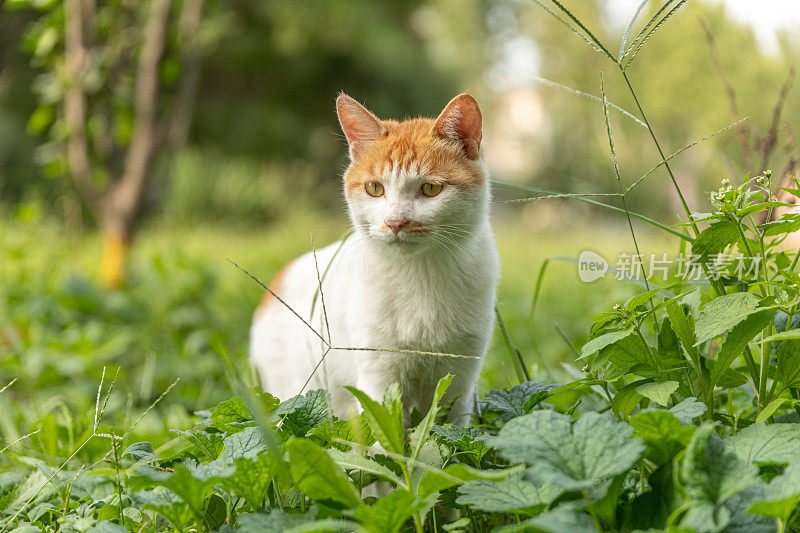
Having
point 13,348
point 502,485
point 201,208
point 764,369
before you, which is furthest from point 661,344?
point 201,208

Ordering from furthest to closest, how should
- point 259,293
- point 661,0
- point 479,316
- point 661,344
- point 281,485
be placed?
point 661,0 < point 259,293 < point 479,316 < point 661,344 < point 281,485

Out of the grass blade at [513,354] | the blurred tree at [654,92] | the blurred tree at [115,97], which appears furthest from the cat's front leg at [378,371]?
the blurred tree at [654,92]

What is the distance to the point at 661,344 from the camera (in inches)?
42.9

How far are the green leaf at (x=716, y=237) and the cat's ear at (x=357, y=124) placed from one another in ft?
3.14

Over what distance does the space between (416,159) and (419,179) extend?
0.06 meters

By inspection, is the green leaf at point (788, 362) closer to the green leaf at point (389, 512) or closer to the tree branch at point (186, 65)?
the green leaf at point (389, 512)

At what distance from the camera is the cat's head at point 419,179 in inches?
60.2

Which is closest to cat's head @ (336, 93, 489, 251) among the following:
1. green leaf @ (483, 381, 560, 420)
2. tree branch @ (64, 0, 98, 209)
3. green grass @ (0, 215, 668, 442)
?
green grass @ (0, 215, 668, 442)

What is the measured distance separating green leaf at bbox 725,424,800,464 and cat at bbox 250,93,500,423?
68 cm

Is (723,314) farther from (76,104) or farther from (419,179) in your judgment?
(76,104)

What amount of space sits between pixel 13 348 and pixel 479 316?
2130 millimetres

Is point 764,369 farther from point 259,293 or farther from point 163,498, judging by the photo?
point 259,293

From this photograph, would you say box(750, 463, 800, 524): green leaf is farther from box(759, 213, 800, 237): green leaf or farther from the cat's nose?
the cat's nose

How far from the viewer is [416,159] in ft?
5.30
